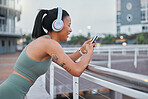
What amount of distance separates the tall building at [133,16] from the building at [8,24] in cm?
3121

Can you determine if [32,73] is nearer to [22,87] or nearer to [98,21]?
[22,87]

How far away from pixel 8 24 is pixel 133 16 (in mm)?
34145

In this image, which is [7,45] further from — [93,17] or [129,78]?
[93,17]

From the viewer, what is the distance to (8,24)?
23.3m

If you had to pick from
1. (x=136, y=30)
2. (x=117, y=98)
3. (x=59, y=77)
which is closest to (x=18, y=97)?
(x=59, y=77)

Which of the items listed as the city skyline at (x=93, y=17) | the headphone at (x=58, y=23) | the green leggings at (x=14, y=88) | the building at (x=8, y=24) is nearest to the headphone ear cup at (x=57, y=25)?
the headphone at (x=58, y=23)

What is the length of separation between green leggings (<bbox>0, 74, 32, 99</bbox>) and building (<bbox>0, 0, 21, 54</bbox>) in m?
21.8

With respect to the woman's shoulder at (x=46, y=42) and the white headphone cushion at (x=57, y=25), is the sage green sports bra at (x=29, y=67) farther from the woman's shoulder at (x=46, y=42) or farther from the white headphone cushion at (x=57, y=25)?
the white headphone cushion at (x=57, y=25)

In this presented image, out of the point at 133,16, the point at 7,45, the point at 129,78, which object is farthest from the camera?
the point at 133,16

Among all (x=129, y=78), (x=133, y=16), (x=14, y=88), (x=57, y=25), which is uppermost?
(x=133, y=16)

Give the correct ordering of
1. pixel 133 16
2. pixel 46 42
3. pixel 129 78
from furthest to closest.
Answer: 1. pixel 133 16
2. pixel 46 42
3. pixel 129 78

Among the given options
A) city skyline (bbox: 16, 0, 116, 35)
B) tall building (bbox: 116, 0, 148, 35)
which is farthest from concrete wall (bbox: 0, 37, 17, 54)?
tall building (bbox: 116, 0, 148, 35)

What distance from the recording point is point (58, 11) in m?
1.35

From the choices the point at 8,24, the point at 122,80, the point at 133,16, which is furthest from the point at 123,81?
the point at 133,16
